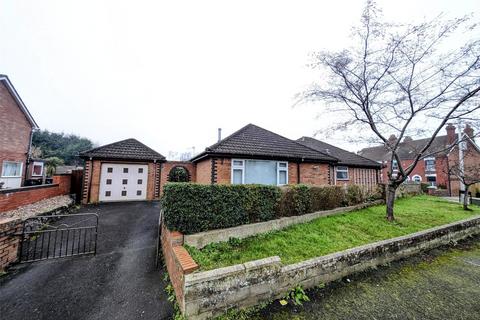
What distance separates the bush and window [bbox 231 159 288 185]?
388 cm

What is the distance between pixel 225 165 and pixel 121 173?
7538mm

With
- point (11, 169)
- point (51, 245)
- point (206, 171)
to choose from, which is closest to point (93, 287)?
point (51, 245)

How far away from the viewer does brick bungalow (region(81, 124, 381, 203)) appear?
9.30 metres

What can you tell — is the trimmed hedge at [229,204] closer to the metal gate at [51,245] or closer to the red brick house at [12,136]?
the metal gate at [51,245]

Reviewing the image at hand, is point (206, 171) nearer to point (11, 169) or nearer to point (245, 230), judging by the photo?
point (245, 230)

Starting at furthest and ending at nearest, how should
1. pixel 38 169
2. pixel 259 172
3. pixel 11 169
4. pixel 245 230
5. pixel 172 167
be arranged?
pixel 38 169
pixel 172 167
pixel 11 169
pixel 259 172
pixel 245 230

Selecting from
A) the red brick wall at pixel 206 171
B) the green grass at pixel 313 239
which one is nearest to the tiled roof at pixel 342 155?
the green grass at pixel 313 239

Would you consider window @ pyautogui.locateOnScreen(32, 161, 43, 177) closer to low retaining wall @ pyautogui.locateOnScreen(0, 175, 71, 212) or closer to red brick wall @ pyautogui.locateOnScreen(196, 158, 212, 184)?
low retaining wall @ pyautogui.locateOnScreen(0, 175, 71, 212)

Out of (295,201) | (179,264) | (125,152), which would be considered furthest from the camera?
(125,152)

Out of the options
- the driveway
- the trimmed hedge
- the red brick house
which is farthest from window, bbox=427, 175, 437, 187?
the red brick house

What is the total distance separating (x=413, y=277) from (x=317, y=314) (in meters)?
2.87

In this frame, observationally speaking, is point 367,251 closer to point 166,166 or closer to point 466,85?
point 466,85

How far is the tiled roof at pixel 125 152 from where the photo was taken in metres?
11.1

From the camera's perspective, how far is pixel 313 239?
4.90 meters
